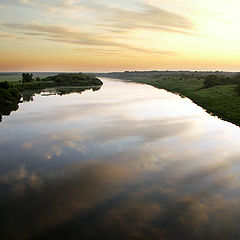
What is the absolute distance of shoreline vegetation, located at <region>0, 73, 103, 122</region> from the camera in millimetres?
52609

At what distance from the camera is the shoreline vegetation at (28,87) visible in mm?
52609

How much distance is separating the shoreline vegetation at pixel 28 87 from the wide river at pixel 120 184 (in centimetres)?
2275

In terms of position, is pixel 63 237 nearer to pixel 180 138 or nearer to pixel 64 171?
pixel 64 171

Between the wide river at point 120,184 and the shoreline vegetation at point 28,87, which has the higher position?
the shoreline vegetation at point 28,87

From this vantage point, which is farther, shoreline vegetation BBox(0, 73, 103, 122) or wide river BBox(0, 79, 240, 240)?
shoreline vegetation BBox(0, 73, 103, 122)

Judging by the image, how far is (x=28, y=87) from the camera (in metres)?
102

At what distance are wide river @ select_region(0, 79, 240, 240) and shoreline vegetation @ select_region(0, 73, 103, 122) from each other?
74.7 feet

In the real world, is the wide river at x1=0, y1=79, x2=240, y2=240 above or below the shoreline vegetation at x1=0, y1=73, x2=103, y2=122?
below

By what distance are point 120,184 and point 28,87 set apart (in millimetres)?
95800

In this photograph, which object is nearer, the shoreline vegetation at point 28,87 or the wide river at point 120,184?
the wide river at point 120,184

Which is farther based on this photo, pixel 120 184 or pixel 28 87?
pixel 28 87

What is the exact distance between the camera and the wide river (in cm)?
1084

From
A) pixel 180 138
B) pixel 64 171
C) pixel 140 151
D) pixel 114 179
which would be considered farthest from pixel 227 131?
pixel 64 171

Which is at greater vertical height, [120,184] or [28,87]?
[28,87]
